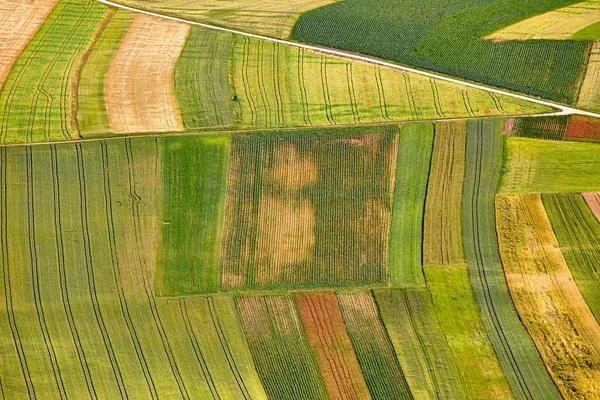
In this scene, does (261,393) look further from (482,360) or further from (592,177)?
(592,177)

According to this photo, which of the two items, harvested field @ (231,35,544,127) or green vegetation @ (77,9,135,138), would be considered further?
green vegetation @ (77,9,135,138)

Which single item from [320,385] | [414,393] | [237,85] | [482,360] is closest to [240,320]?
[320,385]

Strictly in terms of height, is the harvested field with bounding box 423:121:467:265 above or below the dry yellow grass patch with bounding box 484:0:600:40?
below

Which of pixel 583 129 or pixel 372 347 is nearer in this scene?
pixel 372 347

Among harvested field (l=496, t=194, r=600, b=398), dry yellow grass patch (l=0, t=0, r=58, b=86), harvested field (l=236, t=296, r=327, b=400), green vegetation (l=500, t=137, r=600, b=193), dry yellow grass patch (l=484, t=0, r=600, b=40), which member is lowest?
harvested field (l=236, t=296, r=327, b=400)

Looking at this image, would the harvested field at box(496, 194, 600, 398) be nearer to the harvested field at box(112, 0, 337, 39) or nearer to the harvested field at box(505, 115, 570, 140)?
the harvested field at box(505, 115, 570, 140)

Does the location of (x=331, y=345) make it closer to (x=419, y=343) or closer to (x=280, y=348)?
(x=280, y=348)

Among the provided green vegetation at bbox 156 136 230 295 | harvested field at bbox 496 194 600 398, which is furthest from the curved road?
green vegetation at bbox 156 136 230 295

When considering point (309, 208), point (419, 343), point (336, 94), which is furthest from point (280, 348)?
point (336, 94)
